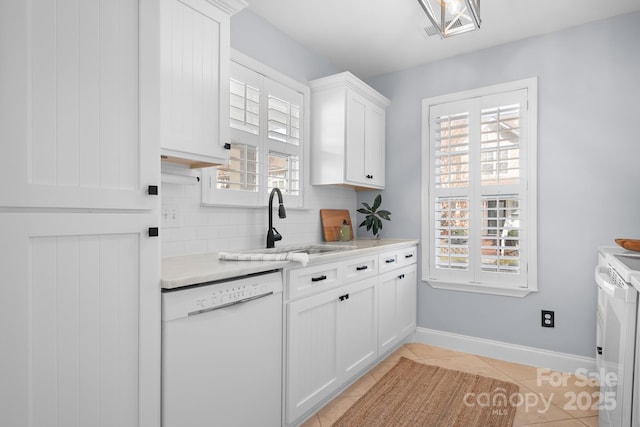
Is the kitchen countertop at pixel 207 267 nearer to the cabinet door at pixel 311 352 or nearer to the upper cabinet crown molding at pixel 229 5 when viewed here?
the cabinet door at pixel 311 352

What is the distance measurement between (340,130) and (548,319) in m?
2.27

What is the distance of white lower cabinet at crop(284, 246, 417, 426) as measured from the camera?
1.98 metres

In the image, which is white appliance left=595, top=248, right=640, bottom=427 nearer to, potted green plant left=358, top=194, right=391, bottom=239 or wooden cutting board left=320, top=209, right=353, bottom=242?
potted green plant left=358, top=194, right=391, bottom=239

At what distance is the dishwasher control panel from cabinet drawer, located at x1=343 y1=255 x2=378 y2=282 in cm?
73

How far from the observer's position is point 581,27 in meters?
2.84

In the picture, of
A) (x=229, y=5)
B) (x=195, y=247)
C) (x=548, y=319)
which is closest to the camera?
(x=229, y=5)

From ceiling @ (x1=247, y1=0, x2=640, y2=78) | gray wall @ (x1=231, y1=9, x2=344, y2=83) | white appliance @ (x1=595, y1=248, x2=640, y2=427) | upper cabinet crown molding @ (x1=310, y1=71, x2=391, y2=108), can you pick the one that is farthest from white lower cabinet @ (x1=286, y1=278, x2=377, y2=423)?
ceiling @ (x1=247, y1=0, x2=640, y2=78)

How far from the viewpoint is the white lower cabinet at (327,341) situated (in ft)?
6.48

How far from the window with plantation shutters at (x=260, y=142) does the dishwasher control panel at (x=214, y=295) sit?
0.78m

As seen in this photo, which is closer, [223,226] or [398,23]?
[223,226]

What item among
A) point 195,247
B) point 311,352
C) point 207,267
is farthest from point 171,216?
point 311,352

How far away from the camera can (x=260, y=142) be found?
2605 millimetres

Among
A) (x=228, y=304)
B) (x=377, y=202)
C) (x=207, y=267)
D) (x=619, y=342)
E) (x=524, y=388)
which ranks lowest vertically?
(x=524, y=388)

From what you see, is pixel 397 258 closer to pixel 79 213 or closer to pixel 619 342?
pixel 619 342
